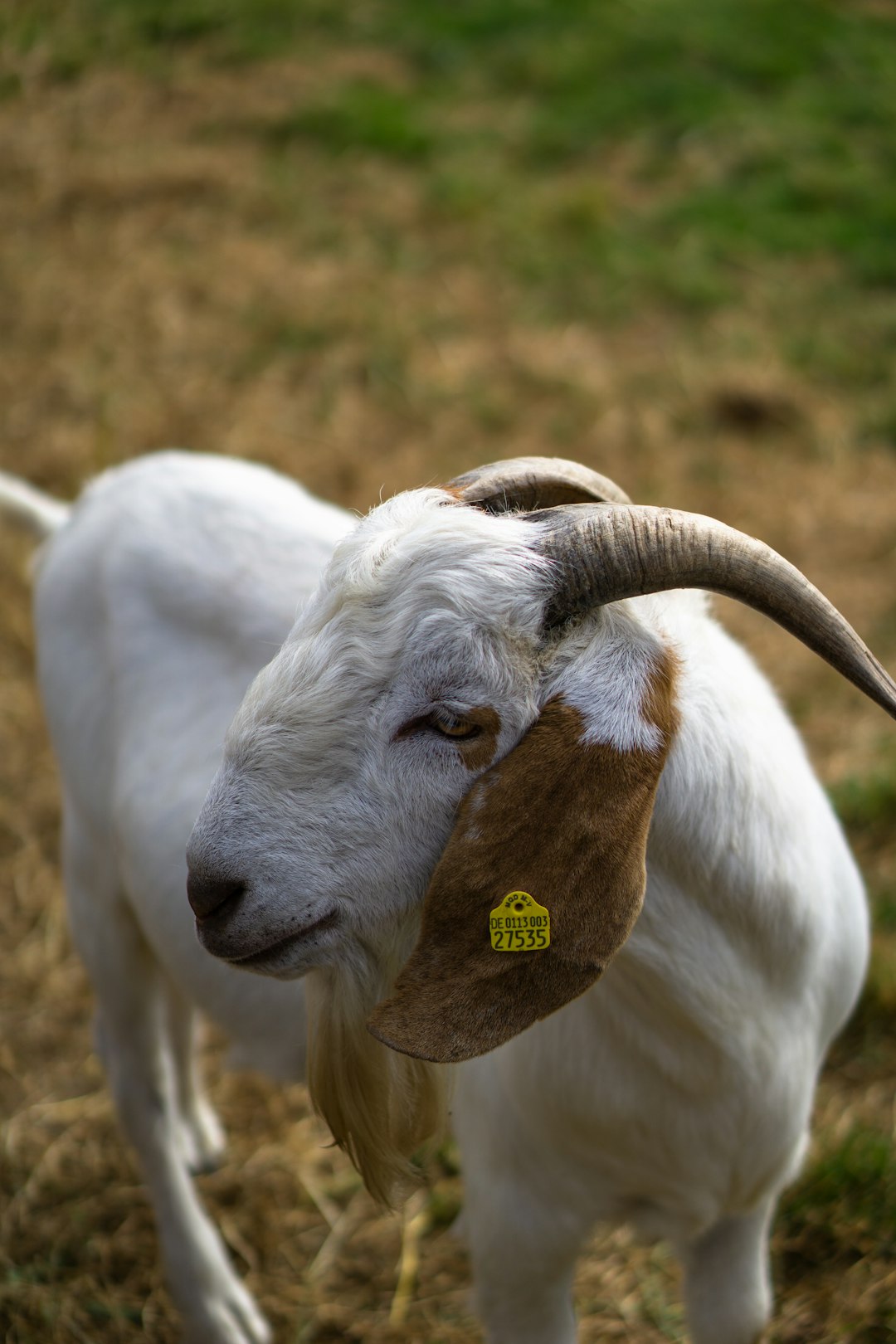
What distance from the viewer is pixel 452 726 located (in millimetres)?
1588

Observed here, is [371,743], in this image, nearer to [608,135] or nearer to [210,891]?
[210,891]

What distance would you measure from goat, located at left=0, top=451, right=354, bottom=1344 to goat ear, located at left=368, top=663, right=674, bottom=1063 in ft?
2.71

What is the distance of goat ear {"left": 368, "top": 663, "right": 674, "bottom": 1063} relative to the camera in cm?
153

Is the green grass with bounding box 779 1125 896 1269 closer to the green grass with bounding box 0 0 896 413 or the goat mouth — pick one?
the goat mouth

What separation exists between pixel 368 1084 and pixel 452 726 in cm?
60

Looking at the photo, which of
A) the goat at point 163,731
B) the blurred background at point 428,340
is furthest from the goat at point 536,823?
the blurred background at point 428,340

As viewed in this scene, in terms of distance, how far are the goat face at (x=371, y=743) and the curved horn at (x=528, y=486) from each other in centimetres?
18

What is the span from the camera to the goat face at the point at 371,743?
1577 millimetres

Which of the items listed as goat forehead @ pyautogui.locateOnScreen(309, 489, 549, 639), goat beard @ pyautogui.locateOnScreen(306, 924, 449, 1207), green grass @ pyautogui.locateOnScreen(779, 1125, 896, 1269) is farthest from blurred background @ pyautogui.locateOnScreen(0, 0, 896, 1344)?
goat forehead @ pyautogui.locateOnScreen(309, 489, 549, 639)

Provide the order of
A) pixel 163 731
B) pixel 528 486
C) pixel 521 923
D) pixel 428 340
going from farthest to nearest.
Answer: pixel 428 340 → pixel 163 731 → pixel 528 486 → pixel 521 923

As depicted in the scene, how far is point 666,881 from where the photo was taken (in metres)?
1.76

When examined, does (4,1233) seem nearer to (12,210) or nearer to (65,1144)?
(65,1144)

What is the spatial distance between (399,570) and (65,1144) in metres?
2.17

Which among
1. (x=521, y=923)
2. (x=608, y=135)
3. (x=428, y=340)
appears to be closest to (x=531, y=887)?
(x=521, y=923)
